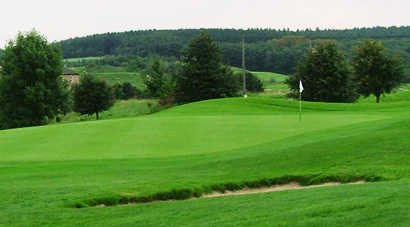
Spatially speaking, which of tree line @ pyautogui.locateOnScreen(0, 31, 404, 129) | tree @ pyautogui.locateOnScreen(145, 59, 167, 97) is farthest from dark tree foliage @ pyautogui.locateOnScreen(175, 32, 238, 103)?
tree @ pyautogui.locateOnScreen(145, 59, 167, 97)

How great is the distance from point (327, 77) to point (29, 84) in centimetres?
3370

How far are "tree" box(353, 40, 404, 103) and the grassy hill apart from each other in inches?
1267

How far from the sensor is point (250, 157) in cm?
1756

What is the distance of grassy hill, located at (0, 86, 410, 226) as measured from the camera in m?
8.72

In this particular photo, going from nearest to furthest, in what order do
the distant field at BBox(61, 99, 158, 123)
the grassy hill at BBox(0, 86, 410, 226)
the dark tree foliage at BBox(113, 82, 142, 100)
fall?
the grassy hill at BBox(0, 86, 410, 226)
the distant field at BBox(61, 99, 158, 123)
the dark tree foliage at BBox(113, 82, 142, 100)

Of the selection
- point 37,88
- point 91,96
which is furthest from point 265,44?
point 37,88

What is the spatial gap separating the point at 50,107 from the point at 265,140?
40451 millimetres

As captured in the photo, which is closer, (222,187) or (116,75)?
(222,187)

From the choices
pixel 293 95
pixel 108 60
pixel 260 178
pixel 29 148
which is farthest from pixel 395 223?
pixel 108 60

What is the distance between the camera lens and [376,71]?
5953 centimetres

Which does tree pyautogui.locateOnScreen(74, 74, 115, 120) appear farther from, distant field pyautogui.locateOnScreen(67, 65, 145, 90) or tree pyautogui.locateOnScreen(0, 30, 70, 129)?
distant field pyautogui.locateOnScreen(67, 65, 145, 90)

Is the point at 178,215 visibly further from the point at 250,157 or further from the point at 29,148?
the point at 29,148

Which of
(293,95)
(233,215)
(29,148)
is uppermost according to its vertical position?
(233,215)

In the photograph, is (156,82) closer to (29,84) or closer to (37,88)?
(29,84)
